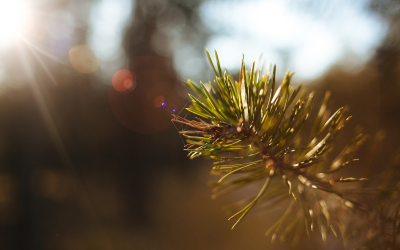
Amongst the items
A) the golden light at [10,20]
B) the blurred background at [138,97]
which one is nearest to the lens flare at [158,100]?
the blurred background at [138,97]

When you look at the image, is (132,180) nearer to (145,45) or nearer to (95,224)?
(95,224)

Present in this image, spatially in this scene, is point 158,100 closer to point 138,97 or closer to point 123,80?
point 138,97

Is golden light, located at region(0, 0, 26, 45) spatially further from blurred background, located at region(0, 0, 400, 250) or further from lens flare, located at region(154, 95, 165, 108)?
lens flare, located at region(154, 95, 165, 108)

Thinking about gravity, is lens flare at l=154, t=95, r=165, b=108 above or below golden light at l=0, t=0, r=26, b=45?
below

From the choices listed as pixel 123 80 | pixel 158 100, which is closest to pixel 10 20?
pixel 123 80

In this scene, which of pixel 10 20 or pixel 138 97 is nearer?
pixel 10 20

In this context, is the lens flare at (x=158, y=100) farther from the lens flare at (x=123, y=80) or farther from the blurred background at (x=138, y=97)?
the lens flare at (x=123, y=80)

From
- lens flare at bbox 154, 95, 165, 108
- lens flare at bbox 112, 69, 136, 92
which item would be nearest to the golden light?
lens flare at bbox 112, 69, 136, 92
